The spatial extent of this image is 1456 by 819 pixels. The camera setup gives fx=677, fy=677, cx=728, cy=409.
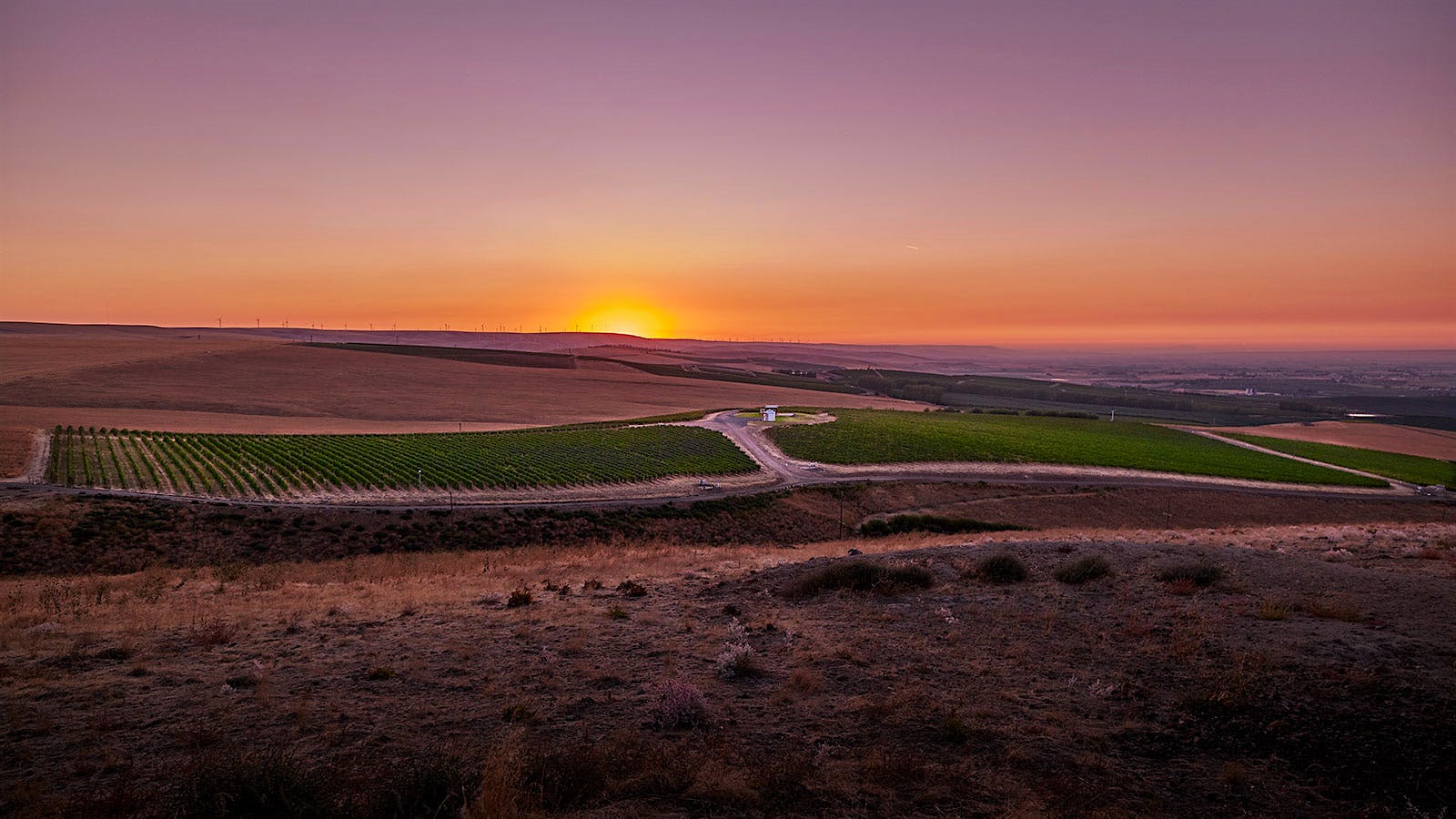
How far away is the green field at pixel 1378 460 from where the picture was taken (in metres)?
69.3

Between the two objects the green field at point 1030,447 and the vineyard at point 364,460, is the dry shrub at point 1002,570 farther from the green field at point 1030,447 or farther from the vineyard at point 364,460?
the green field at point 1030,447

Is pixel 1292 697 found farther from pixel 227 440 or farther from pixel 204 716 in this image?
pixel 227 440

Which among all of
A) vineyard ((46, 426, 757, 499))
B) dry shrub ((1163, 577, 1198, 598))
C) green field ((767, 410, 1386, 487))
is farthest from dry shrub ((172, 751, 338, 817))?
green field ((767, 410, 1386, 487))

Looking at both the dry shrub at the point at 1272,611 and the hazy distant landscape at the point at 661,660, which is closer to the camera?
the hazy distant landscape at the point at 661,660

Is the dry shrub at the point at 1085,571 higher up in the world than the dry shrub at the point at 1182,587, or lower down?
lower down

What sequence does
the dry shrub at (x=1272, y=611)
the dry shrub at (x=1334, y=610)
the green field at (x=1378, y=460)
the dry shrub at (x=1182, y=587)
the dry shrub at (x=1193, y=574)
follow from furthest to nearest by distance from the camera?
the green field at (x=1378, y=460) < the dry shrub at (x=1193, y=574) < the dry shrub at (x=1182, y=587) < the dry shrub at (x=1272, y=611) < the dry shrub at (x=1334, y=610)

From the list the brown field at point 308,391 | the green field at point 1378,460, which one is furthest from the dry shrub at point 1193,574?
the brown field at point 308,391

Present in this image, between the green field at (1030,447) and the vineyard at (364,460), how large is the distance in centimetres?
1154

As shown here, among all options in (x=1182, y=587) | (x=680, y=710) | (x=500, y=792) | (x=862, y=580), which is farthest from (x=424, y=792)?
(x=1182, y=587)

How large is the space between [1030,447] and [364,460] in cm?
6323

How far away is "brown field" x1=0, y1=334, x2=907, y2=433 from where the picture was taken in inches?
3130

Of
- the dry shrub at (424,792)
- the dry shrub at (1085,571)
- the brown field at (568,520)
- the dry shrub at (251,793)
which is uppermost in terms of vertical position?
the dry shrub at (251,793)

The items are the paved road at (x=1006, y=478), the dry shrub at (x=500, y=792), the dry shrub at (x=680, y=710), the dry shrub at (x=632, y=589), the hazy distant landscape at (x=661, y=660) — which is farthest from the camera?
the paved road at (x=1006, y=478)

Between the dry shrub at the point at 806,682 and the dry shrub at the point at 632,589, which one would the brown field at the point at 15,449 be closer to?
the dry shrub at the point at 632,589
